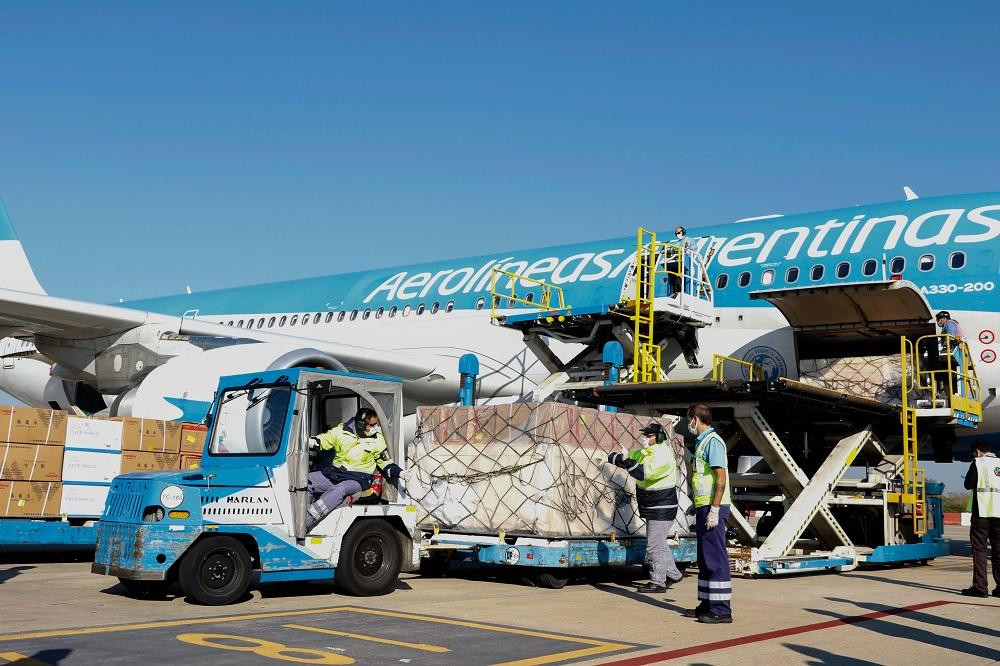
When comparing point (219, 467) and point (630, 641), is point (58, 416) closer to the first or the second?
point (219, 467)

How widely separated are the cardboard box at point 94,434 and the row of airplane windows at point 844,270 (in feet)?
25.8

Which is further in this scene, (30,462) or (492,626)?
(30,462)

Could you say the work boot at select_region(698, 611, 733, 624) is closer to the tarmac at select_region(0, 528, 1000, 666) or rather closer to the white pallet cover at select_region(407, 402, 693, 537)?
the tarmac at select_region(0, 528, 1000, 666)

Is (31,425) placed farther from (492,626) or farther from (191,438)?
(492,626)

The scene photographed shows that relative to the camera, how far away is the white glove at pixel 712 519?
6930mm

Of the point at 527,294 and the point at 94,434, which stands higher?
the point at 527,294

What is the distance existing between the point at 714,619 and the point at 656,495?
6.18 feet

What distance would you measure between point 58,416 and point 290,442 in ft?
13.8

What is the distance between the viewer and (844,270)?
40.7 feet

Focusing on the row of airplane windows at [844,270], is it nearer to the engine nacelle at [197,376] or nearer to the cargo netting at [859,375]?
the cargo netting at [859,375]

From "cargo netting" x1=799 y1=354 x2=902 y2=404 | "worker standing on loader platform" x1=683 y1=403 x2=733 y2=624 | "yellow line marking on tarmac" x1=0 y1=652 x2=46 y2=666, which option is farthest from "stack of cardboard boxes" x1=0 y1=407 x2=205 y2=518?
"cargo netting" x1=799 y1=354 x2=902 y2=404

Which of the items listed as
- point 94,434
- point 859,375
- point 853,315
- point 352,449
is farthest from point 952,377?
point 94,434

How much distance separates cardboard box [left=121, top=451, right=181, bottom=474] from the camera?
429 inches

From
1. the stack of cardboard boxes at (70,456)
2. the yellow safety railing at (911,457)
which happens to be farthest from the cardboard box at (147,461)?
the yellow safety railing at (911,457)
